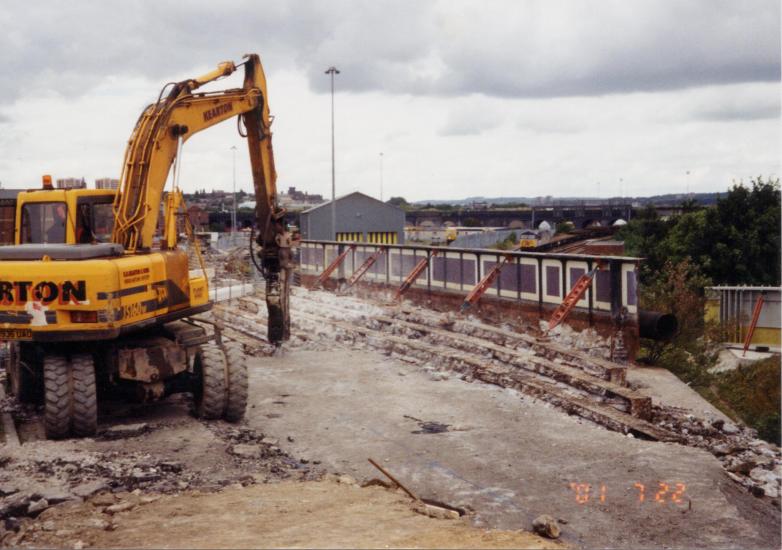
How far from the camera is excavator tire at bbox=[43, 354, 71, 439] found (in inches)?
406

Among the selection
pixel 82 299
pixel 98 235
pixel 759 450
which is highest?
pixel 98 235

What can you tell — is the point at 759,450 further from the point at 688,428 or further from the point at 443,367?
the point at 443,367

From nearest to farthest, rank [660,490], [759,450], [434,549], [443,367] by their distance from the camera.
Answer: [434,549] < [660,490] < [759,450] < [443,367]

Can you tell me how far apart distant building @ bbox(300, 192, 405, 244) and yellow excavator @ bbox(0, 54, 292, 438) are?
36379mm

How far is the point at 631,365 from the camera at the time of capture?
1588 centimetres

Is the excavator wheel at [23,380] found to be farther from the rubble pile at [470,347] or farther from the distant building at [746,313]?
the distant building at [746,313]

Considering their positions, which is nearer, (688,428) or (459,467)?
(459,467)

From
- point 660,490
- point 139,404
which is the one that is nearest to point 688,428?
point 660,490

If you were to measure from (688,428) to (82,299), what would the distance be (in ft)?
28.0

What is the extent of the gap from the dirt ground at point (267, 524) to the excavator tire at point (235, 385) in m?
3.28

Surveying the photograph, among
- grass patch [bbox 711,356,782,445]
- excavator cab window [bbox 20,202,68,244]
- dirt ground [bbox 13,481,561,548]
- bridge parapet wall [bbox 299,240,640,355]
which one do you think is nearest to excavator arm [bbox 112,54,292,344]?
excavator cab window [bbox 20,202,68,244]
